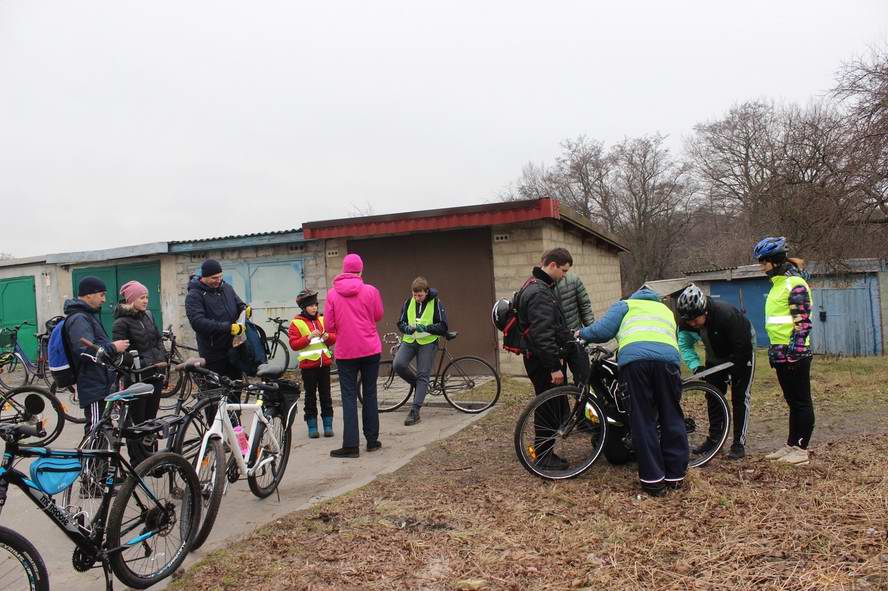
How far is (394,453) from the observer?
20.7ft

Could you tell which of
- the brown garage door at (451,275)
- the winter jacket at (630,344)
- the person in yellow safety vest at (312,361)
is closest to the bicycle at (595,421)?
the winter jacket at (630,344)

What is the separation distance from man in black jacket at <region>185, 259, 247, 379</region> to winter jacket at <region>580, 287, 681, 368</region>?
3.32m

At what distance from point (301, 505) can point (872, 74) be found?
12601 mm

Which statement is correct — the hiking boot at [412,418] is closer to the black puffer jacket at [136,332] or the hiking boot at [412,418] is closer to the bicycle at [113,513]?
the black puffer jacket at [136,332]

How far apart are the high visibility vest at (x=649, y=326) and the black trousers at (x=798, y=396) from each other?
1.13 meters

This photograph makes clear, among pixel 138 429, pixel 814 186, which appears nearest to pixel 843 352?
pixel 814 186

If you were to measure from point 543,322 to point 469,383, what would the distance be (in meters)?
3.78

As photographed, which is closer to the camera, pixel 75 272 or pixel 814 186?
pixel 814 186

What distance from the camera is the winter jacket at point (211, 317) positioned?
5.93 m

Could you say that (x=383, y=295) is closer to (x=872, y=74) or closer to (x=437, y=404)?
(x=437, y=404)

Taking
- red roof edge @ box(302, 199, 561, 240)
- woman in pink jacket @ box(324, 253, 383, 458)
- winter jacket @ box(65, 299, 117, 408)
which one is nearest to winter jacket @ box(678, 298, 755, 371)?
woman in pink jacket @ box(324, 253, 383, 458)

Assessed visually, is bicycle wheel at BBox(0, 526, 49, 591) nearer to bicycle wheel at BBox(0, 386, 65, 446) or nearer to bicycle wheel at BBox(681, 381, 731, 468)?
bicycle wheel at BBox(681, 381, 731, 468)

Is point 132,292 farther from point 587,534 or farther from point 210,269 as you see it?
point 587,534

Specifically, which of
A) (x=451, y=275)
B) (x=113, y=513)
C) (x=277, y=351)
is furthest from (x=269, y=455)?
(x=277, y=351)
